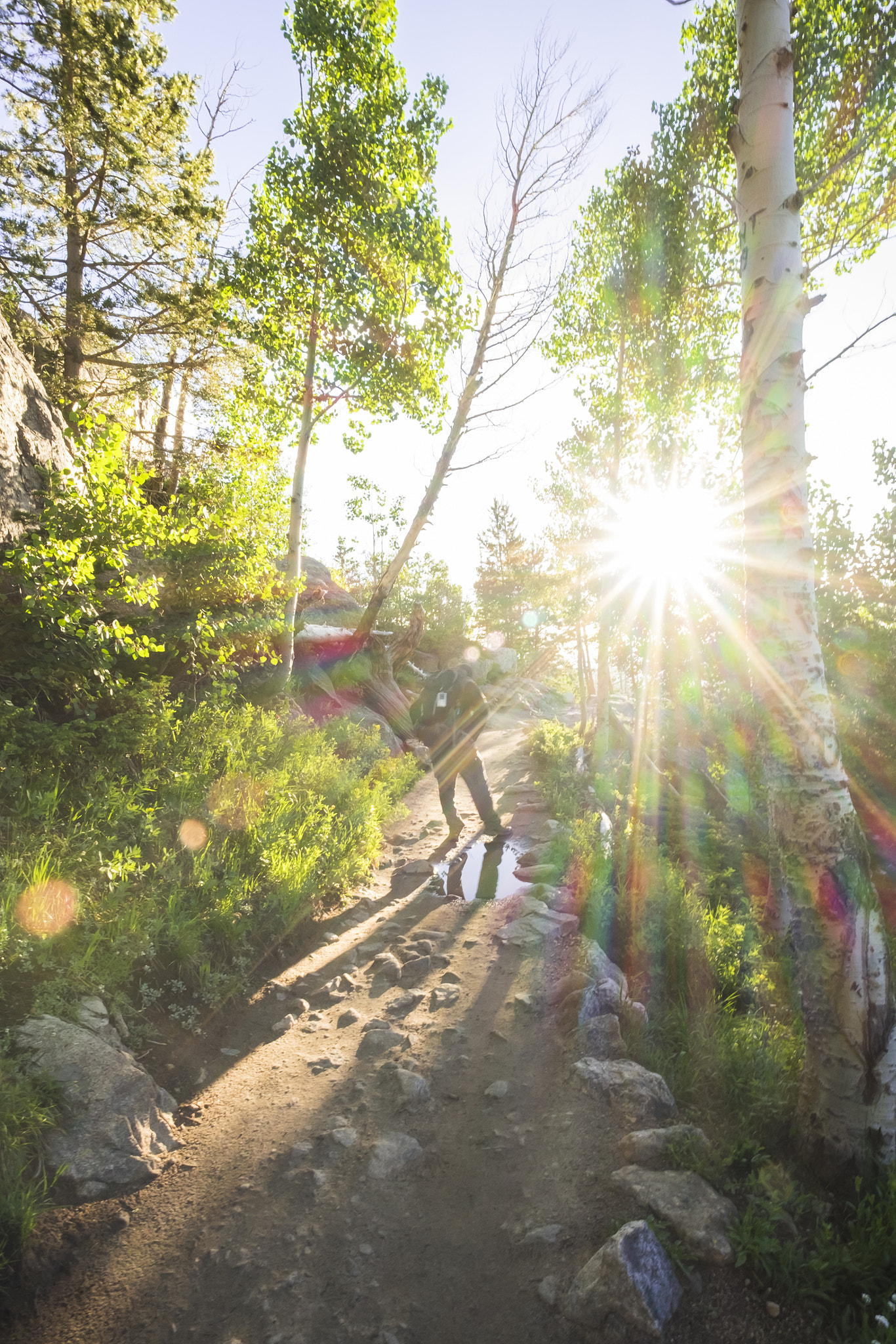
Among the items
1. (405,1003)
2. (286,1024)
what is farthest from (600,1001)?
(286,1024)

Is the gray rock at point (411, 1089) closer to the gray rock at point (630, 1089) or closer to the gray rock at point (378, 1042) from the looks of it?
the gray rock at point (378, 1042)

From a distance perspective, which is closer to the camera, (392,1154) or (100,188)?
(392,1154)

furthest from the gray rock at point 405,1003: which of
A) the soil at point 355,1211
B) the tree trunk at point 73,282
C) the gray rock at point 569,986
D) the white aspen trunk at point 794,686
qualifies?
the tree trunk at point 73,282

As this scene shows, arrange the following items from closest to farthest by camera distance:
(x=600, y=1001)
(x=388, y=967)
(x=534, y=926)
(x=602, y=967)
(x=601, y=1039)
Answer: (x=601, y=1039) → (x=600, y=1001) → (x=602, y=967) → (x=388, y=967) → (x=534, y=926)

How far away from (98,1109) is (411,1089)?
178 centimetres

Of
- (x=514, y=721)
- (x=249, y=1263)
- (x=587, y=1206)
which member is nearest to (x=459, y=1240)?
(x=587, y=1206)

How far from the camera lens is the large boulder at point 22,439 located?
228 inches

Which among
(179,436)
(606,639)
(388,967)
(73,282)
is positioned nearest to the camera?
(388,967)

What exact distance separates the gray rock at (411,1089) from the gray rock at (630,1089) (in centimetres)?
101

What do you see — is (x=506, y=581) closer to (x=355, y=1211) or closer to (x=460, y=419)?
(x=460, y=419)

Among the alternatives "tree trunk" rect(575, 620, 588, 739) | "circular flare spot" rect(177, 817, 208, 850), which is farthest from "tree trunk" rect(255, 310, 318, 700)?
"tree trunk" rect(575, 620, 588, 739)

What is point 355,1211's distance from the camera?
2.72m

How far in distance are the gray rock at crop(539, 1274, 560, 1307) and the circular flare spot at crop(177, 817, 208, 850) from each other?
4029 millimetres

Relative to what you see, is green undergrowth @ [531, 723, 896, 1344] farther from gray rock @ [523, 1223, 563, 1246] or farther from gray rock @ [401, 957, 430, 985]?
gray rock @ [401, 957, 430, 985]
